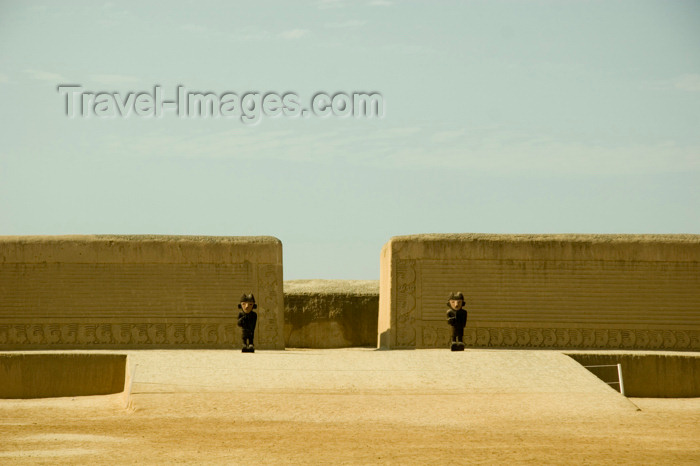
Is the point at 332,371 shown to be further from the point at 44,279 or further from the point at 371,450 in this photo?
the point at 44,279

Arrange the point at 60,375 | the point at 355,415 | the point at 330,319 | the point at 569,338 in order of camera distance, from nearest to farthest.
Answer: the point at 355,415 → the point at 60,375 → the point at 569,338 → the point at 330,319

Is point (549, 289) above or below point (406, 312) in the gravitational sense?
above

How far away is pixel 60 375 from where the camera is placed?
13.9 metres

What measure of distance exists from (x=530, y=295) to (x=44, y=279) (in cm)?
742

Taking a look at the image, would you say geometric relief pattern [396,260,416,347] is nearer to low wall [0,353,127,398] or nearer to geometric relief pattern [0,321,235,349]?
geometric relief pattern [0,321,235,349]

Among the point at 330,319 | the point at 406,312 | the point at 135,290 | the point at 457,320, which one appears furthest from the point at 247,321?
the point at 330,319

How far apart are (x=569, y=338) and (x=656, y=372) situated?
1671 millimetres

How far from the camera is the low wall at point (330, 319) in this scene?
62.3ft

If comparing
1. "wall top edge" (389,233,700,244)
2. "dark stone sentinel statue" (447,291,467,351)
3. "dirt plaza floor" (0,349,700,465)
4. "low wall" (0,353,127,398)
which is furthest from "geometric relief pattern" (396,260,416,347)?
"low wall" (0,353,127,398)

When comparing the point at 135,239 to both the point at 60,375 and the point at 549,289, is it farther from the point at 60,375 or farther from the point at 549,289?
the point at 549,289

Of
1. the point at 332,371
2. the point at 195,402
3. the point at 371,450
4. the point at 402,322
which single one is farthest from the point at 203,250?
the point at 371,450

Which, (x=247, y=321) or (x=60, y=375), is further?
(x=247, y=321)

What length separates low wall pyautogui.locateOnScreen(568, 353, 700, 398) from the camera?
13.9 metres

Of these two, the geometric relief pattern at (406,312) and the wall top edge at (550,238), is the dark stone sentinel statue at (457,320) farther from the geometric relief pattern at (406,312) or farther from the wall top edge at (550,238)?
the wall top edge at (550,238)
